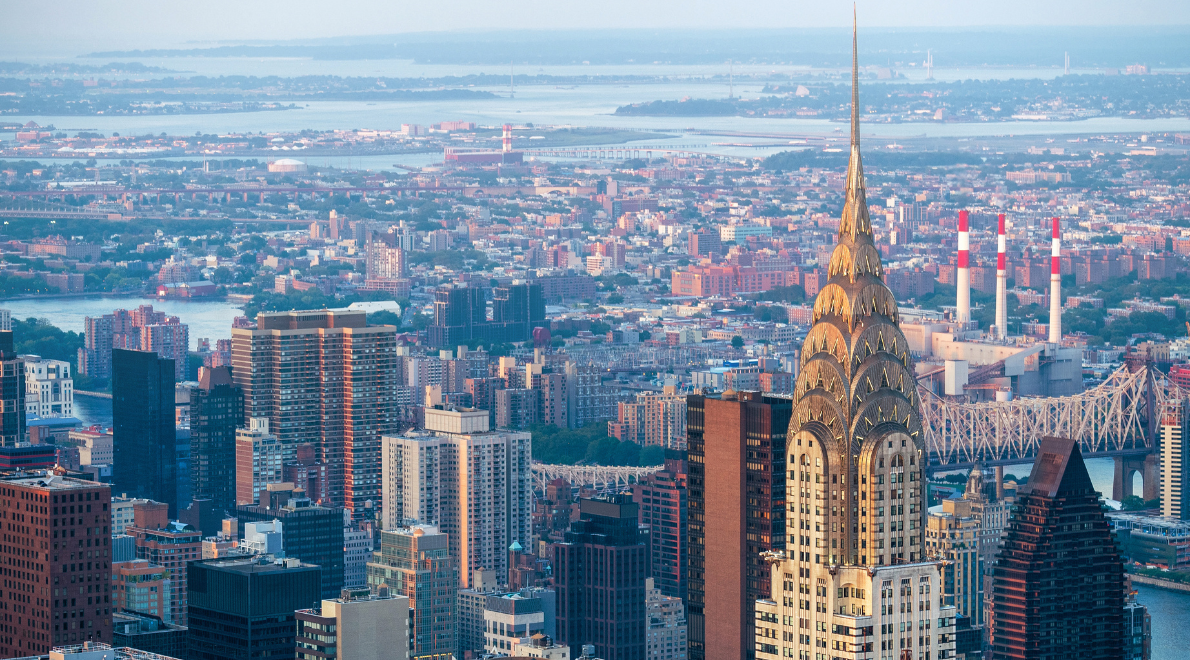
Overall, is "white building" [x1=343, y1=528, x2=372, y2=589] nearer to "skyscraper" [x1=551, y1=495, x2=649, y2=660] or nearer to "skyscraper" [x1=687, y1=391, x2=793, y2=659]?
"skyscraper" [x1=551, y1=495, x2=649, y2=660]

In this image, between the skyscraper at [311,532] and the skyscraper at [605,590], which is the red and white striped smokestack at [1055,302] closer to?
the skyscraper at [311,532]

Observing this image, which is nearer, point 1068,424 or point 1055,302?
point 1068,424

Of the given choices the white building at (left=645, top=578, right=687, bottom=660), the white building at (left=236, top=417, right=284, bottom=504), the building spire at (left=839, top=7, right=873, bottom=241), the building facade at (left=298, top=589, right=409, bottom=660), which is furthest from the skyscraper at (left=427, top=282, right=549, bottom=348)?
the building spire at (left=839, top=7, right=873, bottom=241)

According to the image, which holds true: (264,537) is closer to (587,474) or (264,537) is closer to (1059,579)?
(1059,579)

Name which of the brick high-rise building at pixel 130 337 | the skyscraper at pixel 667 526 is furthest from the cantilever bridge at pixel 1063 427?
the brick high-rise building at pixel 130 337

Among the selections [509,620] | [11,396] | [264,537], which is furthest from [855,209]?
[11,396]

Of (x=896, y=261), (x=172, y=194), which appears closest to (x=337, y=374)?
(x=896, y=261)
